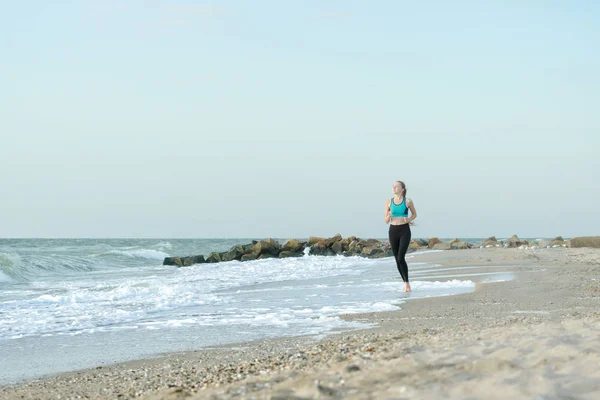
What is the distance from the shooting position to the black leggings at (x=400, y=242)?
1100 cm

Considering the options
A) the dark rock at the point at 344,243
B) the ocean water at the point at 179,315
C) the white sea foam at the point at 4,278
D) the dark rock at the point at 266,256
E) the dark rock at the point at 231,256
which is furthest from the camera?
the dark rock at the point at 344,243

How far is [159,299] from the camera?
36.9 feet

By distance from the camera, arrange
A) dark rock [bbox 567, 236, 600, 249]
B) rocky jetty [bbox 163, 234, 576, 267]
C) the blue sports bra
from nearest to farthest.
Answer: the blue sports bra < dark rock [bbox 567, 236, 600, 249] < rocky jetty [bbox 163, 234, 576, 267]

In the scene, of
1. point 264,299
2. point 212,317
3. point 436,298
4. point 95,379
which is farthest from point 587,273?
point 95,379

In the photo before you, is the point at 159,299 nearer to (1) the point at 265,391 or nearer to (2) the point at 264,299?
(2) the point at 264,299

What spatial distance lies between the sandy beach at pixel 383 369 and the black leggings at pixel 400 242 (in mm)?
3738

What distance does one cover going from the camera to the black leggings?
433 inches

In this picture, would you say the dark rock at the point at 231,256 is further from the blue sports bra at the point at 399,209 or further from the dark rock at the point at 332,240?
the blue sports bra at the point at 399,209

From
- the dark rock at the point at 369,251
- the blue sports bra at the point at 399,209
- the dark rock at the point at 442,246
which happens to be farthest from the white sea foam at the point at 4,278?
the dark rock at the point at 442,246

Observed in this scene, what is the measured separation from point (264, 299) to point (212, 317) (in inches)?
81.7

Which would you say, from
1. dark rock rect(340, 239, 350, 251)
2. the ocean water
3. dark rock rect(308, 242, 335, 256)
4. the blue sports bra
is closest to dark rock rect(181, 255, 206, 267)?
dark rock rect(308, 242, 335, 256)

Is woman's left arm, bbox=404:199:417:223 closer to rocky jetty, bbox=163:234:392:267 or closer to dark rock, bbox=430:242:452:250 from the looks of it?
rocky jetty, bbox=163:234:392:267

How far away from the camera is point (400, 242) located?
36.6 feet

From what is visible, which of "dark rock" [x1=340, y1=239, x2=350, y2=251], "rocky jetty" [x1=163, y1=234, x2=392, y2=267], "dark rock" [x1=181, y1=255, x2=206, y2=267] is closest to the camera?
"dark rock" [x1=181, y1=255, x2=206, y2=267]
